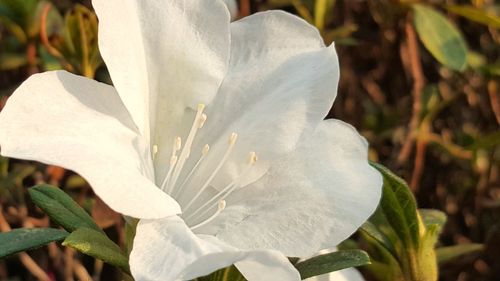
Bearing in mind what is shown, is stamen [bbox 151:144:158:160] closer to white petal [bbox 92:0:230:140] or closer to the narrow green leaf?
white petal [bbox 92:0:230:140]

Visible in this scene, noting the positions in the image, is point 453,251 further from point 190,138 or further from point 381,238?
point 190,138

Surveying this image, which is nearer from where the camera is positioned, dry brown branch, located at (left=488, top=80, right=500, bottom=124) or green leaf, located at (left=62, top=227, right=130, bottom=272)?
green leaf, located at (left=62, top=227, right=130, bottom=272)

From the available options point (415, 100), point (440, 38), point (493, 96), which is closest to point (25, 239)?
point (440, 38)

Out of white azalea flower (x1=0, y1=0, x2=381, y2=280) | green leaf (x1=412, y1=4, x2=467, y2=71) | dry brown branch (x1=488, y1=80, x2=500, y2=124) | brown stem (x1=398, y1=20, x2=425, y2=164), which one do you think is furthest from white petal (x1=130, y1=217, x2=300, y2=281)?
dry brown branch (x1=488, y1=80, x2=500, y2=124)

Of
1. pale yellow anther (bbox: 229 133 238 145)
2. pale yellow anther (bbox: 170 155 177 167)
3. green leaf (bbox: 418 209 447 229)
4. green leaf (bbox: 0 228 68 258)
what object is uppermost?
pale yellow anther (bbox: 229 133 238 145)

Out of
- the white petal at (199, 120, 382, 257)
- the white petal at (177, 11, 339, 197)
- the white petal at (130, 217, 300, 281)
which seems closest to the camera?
the white petal at (130, 217, 300, 281)

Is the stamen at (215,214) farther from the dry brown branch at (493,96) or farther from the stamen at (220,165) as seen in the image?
the dry brown branch at (493,96)

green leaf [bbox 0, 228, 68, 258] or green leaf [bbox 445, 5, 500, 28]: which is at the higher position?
green leaf [bbox 0, 228, 68, 258]

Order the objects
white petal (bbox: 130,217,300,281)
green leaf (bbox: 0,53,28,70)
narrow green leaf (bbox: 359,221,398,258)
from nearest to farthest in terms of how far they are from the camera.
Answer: white petal (bbox: 130,217,300,281) → narrow green leaf (bbox: 359,221,398,258) → green leaf (bbox: 0,53,28,70)
